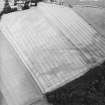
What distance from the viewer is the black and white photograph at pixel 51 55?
7461 millimetres

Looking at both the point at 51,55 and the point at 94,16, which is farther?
the point at 94,16

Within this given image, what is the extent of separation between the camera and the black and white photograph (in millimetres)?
7461

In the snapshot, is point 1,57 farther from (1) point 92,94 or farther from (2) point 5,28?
(1) point 92,94

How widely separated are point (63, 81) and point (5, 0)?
6.42 m

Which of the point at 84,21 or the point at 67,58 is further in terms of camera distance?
the point at 84,21

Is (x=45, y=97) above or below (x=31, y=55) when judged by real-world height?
below

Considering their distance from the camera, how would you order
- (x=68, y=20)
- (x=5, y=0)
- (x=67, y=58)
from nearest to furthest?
(x=67, y=58)
(x=68, y=20)
(x=5, y=0)

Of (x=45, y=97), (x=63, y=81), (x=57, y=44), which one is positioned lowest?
(x=45, y=97)

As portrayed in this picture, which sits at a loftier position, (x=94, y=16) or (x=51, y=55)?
(x=94, y=16)

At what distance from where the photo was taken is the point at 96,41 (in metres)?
9.09

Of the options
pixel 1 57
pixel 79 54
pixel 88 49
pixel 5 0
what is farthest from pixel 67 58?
pixel 5 0

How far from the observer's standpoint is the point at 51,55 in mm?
8320

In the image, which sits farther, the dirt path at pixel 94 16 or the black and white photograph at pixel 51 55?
the dirt path at pixel 94 16

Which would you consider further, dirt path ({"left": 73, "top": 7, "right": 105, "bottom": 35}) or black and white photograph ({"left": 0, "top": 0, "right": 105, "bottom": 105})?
dirt path ({"left": 73, "top": 7, "right": 105, "bottom": 35})
